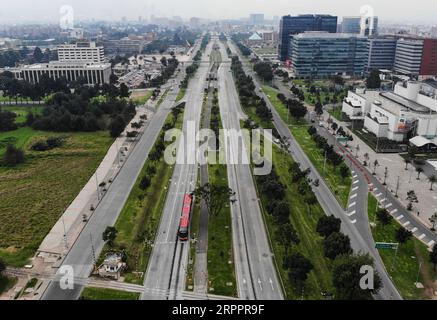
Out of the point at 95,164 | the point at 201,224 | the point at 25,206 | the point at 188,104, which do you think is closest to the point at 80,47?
the point at 188,104

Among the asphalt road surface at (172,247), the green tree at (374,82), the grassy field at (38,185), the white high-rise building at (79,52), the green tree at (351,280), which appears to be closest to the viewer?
the green tree at (351,280)

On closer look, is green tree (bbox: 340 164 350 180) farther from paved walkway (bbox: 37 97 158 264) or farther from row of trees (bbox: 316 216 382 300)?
paved walkway (bbox: 37 97 158 264)

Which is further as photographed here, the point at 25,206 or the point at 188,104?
the point at 188,104

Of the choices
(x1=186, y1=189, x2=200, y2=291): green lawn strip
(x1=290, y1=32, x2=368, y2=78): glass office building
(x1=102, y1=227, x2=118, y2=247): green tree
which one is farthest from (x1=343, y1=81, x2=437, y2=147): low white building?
(x1=290, y1=32, x2=368, y2=78): glass office building

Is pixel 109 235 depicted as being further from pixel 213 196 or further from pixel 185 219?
pixel 213 196

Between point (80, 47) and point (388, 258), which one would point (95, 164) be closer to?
point (388, 258)

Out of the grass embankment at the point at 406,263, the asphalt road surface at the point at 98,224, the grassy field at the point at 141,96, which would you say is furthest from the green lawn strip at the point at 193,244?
the grassy field at the point at 141,96

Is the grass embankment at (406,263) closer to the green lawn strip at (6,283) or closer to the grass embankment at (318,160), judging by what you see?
the grass embankment at (318,160)
